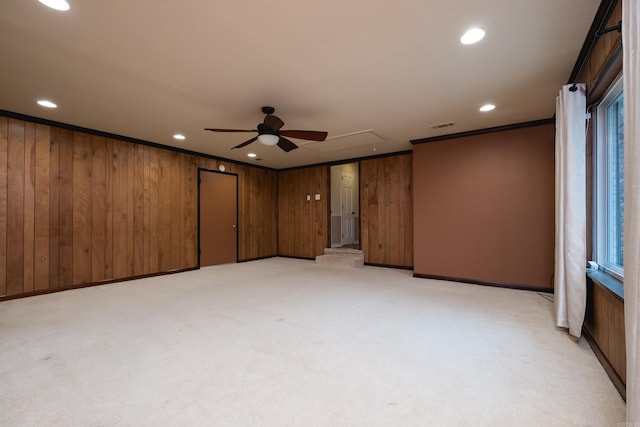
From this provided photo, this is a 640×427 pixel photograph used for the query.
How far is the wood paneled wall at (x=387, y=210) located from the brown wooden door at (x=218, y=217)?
10.3ft

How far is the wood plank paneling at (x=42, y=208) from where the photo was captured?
4.02 m

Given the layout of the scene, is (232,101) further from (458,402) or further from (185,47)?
(458,402)

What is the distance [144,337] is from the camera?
2.57 meters

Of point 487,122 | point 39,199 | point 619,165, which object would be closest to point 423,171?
point 487,122

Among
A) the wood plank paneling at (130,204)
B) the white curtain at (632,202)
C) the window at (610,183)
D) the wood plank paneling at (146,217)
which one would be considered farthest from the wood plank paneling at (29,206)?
the window at (610,183)

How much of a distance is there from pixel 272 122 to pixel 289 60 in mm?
810

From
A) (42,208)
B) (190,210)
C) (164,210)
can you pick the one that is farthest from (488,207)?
(42,208)

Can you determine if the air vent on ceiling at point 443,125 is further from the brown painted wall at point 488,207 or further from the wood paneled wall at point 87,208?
the wood paneled wall at point 87,208

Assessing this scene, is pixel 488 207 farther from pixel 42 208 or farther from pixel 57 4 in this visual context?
pixel 42 208

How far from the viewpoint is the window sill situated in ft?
6.42

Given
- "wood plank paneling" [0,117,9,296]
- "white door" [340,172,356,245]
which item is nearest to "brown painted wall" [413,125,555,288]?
"white door" [340,172,356,245]

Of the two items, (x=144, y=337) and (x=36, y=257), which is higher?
(x=36, y=257)

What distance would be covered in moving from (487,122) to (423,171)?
4.16ft

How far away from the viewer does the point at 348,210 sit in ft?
26.6
